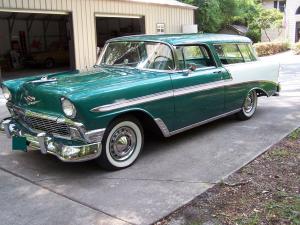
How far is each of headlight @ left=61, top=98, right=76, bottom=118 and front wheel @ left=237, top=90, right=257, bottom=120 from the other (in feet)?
12.2

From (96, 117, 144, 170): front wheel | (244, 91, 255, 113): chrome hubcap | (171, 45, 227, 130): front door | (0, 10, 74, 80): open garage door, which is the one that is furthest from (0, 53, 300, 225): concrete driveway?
(0, 10, 74, 80): open garage door

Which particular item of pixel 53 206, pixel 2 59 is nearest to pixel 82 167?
pixel 53 206

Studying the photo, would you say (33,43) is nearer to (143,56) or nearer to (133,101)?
(143,56)

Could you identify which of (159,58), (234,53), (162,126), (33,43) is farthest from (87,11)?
(33,43)

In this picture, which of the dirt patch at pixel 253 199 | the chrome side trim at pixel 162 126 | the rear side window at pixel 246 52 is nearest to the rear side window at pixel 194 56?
the chrome side trim at pixel 162 126

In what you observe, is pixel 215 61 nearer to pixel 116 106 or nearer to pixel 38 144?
pixel 116 106

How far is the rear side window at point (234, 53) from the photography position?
21.8ft

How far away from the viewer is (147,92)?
509cm

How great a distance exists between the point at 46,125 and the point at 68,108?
0.50m

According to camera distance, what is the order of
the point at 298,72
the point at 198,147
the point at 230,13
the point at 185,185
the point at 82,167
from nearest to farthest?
the point at 185,185
the point at 82,167
the point at 198,147
the point at 298,72
the point at 230,13

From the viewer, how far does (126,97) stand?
4.81 metres

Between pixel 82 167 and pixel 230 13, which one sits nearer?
pixel 82 167

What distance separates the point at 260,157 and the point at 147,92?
1724mm

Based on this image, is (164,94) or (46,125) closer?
(46,125)
